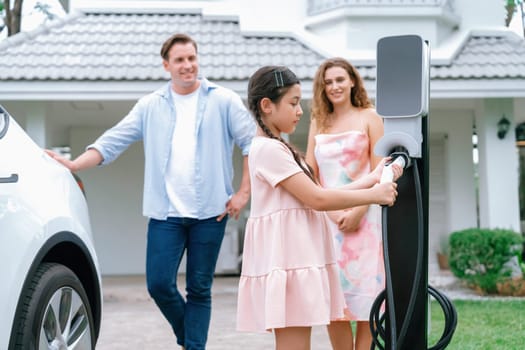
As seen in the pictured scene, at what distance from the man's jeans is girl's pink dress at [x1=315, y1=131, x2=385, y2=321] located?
2.79 ft

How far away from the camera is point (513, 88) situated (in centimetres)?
874

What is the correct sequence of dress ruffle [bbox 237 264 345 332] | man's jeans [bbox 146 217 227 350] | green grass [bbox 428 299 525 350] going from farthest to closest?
green grass [bbox 428 299 525 350], man's jeans [bbox 146 217 227 350], dress ruffle [bbox 237 264 345 332]

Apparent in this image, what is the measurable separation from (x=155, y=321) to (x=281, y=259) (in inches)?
169

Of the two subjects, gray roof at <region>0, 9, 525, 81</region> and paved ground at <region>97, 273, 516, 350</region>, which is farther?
gray roof at <region>0, 9, 525, 81</region>

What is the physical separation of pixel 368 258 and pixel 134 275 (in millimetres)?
8228

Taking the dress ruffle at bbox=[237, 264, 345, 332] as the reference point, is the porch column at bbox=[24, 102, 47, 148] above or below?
above

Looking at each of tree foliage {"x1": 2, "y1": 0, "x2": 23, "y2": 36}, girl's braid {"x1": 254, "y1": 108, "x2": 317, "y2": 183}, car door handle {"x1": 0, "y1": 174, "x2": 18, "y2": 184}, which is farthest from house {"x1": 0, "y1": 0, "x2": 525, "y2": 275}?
tree foliage {"x1": 2, "y1": 0, "x2": 23, "y2": 36}

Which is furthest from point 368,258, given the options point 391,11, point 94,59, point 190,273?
point 391,11

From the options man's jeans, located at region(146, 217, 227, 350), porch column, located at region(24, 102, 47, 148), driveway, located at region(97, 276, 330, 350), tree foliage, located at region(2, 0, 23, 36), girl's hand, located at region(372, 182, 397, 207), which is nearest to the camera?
girl's hand, located at region(372, 182, 397, 207)

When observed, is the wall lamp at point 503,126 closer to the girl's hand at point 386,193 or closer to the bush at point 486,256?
the bush at point 486,256

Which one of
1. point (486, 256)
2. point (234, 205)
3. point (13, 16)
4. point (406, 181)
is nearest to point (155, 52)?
point (486, 256)

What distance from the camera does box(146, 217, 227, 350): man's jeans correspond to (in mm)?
3934

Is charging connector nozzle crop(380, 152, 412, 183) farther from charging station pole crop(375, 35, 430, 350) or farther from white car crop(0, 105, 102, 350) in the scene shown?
white car crop(0, 105, 102, 350)

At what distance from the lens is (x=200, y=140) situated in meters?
4.05
